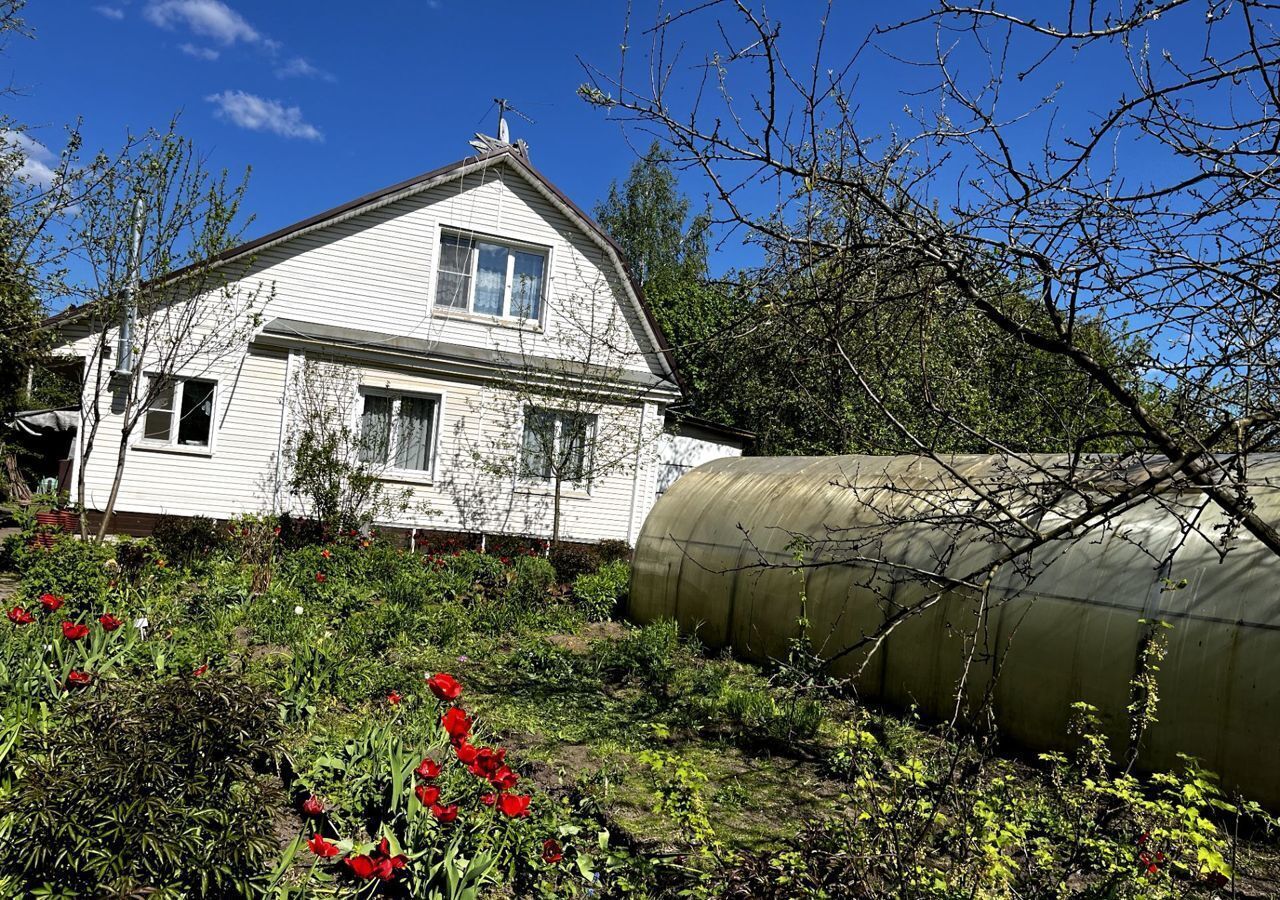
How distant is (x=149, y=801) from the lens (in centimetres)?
260

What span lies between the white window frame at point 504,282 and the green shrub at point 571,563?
167 inches

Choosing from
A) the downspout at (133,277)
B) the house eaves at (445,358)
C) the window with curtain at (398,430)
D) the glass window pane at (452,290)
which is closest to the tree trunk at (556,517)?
the house eaves at (445,358)

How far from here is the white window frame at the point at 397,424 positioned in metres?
14.7

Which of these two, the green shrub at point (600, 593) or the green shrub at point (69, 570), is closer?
the green shrub at point (69, 570)

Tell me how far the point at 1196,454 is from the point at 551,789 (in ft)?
11.8

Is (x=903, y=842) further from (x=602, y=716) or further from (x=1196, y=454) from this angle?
(x=602, y=716)

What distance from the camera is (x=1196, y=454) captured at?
243 centimetres

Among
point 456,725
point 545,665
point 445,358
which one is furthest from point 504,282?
point 456,725

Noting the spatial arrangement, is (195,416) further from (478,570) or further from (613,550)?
(613,550)

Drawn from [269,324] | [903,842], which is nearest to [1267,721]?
[903,842]

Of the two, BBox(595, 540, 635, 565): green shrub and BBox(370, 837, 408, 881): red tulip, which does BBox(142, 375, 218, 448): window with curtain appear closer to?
BBox(595, 540, 635, 565): green shrub

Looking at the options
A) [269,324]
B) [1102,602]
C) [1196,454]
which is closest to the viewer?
[1196,454]

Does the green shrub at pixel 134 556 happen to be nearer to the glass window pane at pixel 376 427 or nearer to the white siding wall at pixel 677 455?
the glass window pane at pixel 376 427

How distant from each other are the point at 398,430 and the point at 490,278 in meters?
3.24
